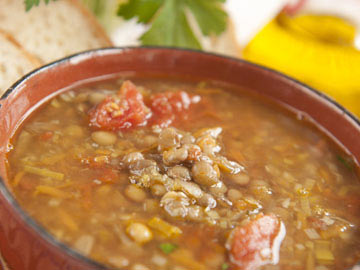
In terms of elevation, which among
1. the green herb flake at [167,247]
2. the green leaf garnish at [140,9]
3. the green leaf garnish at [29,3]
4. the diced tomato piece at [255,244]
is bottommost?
the green herb flake at [167,247]

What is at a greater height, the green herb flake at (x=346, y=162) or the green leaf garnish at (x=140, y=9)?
the green leaf garnish at (x=140, y=9)

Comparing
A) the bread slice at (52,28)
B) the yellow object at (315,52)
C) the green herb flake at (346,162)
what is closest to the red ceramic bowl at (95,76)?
the green herb flake at (346,162)

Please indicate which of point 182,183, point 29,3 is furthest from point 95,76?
point 182,183

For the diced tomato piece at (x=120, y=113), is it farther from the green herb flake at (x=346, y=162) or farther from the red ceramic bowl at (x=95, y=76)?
the green herb flake at (x=346, y=162)

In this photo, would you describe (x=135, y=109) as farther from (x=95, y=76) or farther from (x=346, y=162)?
(x=346, y=162)

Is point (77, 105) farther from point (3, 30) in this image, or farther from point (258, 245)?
point (258, 245)

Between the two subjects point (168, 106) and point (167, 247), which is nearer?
point (167, 247)
